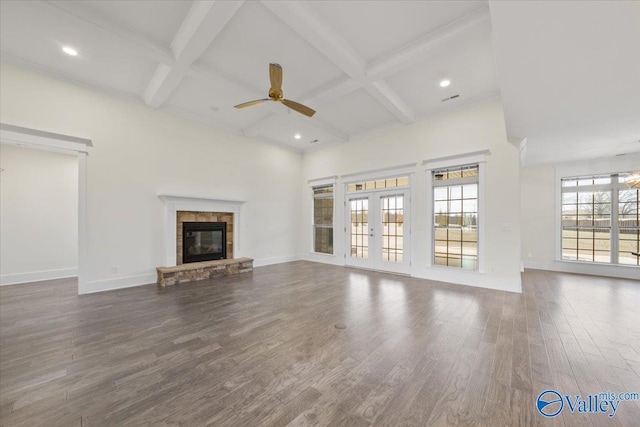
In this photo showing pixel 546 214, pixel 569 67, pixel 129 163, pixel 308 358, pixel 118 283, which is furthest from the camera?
pixel 546 214

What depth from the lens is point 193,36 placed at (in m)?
2.88

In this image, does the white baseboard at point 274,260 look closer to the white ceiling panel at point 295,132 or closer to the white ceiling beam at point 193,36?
the white ceiling panel at point 295,132

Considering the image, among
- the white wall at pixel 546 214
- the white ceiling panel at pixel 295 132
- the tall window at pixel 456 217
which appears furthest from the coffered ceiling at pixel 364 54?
the white wall at pixel 546 214

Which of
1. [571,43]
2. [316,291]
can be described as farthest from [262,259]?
[571,43]

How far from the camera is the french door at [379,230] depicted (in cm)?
554

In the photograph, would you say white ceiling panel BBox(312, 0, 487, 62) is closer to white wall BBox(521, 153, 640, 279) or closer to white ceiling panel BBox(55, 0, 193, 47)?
white ceiling panel BBox(55, 0, 193, 47)

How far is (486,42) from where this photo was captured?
3.03 m

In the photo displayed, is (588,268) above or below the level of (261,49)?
below

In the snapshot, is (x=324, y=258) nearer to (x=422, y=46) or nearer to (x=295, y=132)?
(x=295, y=132)

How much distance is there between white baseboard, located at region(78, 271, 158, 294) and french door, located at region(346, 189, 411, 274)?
4653 mm

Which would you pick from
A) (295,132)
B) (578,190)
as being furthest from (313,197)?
(578,190)

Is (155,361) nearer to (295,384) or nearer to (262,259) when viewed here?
(295,384)

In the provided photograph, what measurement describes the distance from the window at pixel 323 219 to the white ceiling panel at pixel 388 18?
4349mm

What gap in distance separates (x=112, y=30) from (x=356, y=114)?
4.14 metres
